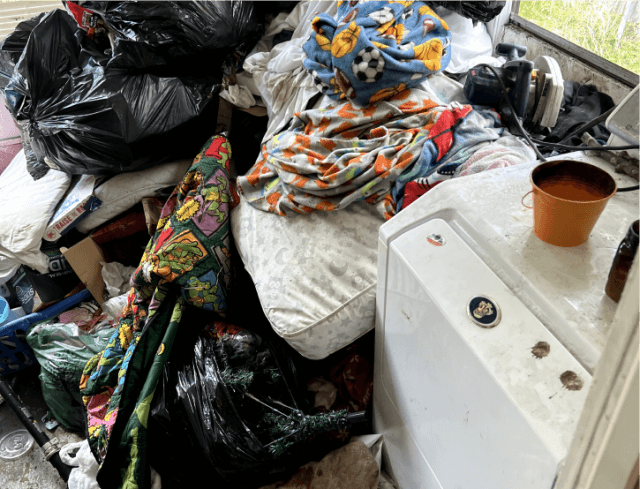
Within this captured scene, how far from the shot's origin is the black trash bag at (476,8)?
1455 millimetres

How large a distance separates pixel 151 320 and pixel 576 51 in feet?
4.86

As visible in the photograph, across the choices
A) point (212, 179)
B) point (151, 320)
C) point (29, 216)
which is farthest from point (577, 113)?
point (29, 216)

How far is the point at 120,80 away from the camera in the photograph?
5.06ft

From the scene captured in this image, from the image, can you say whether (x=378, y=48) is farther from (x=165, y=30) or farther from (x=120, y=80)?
(x=120, y=80)

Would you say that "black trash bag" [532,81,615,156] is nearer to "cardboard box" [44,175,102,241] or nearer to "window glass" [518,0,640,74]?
"window glass" [518,0,640,74]

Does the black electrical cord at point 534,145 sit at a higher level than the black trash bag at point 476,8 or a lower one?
lower

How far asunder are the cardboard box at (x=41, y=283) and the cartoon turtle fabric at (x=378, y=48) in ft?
3.76

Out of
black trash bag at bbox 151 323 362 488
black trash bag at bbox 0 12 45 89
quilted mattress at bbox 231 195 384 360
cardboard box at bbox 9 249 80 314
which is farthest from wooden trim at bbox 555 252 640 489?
black trash bag at bbox 0 12 45 89

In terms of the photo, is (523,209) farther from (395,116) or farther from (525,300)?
(395,116)

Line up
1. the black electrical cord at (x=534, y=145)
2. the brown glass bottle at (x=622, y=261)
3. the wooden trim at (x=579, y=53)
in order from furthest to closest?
the wooden trim at (x=579, y=53), the black electrical cord at (x=534, y=145), the brown glass bottle at (x=622, y=261)

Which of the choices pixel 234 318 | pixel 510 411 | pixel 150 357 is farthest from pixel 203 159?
pixel 510 411

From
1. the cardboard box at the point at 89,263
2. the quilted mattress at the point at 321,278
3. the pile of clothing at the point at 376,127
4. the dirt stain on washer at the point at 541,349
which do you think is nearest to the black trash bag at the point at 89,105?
the cardboard box at the point at 89,263

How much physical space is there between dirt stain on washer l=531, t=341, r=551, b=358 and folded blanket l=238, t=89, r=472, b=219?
56cm

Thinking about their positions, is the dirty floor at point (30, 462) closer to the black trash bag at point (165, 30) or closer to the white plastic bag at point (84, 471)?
the white plastic bag at point (84, 471)
